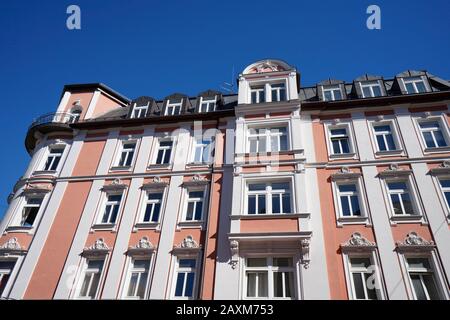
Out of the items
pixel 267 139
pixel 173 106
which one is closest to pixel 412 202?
pixel 267 139

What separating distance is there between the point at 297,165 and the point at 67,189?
1057 centimetres

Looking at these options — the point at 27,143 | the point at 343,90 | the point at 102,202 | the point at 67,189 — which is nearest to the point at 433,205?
the point at 343,90

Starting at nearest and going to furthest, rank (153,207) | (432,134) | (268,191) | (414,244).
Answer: (414,244) → (268,191) → (153,207) → (432,134)

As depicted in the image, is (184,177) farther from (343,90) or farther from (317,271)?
(343,90)

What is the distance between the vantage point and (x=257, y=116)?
52.2 ft

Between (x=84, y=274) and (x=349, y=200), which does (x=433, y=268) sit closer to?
(x=349, y=200)

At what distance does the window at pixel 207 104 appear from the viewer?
58.2ft

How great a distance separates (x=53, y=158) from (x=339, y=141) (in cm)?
1438

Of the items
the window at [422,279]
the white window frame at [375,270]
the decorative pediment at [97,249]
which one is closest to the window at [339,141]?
the white window frame at [375,270]

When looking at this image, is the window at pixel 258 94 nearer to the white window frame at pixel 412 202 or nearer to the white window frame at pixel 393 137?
the white window frame at pixel 393 137

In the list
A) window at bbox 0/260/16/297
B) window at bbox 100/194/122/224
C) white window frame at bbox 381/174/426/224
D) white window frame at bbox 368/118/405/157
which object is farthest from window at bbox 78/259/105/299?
white window frame at bbox 368/118/405/157

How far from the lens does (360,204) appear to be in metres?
12.7

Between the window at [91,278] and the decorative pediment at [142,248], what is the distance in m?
1.29

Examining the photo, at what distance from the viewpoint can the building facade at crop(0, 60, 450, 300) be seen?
1131 cm
